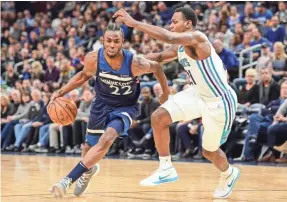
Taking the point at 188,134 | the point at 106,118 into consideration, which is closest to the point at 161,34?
the point at 106,118

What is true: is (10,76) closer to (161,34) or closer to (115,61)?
(115,61)

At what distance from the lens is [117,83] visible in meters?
7.06

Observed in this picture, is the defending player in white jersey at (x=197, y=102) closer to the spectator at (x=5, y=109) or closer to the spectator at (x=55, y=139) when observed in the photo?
the spectator at (x=55, y=139)

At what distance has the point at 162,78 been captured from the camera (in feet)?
23.8

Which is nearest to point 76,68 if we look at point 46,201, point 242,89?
point 242,89

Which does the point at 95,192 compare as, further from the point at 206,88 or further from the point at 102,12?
the point at 102,12

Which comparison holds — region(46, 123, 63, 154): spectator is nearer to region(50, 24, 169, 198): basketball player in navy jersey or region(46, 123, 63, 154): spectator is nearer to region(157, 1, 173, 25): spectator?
region(157, 1, 173, 25): spectator

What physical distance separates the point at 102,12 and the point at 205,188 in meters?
12.4

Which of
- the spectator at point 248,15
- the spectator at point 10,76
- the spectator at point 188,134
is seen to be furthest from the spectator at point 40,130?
the spectator at point 248,15

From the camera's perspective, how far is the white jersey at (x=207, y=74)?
684 cm

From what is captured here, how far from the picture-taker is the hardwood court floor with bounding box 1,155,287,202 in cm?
682

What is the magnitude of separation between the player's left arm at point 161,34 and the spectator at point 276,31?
335 inches

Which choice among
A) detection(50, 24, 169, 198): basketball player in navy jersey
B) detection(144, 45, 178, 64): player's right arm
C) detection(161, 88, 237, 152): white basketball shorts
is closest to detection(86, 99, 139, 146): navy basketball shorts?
detection(50, 24, 169, 198): basketball player in navy jersey

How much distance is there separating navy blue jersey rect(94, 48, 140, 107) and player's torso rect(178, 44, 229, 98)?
565 mm
